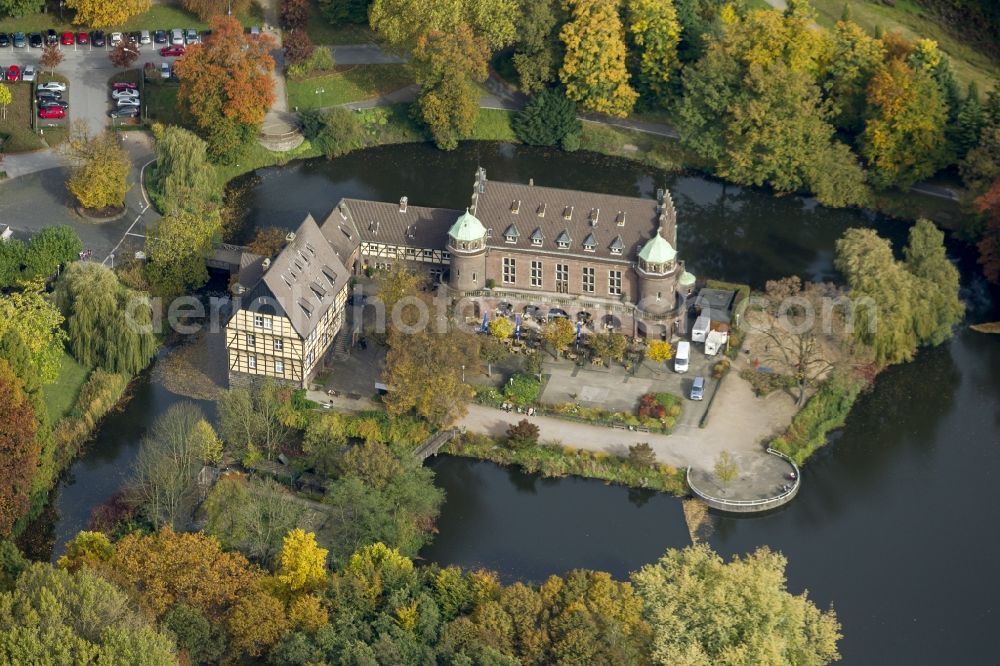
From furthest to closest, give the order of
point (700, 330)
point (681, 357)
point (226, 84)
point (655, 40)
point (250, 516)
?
point (655, 40) → point (226, 84) → point (700, 330) → point (681, 357) → point (250, 516)

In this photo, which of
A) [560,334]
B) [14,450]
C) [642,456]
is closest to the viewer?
[14,450]

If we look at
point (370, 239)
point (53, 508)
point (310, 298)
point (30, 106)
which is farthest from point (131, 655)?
point (30, 106)

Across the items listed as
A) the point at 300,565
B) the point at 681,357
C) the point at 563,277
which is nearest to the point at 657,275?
the point at 681,357

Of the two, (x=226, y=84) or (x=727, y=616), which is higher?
(x=727, y=616)

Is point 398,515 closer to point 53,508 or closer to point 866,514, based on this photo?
point 53,508

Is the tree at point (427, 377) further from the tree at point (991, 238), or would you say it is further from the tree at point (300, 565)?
the tree at point (991, 238)

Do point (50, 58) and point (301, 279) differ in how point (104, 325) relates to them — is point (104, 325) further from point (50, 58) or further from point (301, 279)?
point (50, 58)
